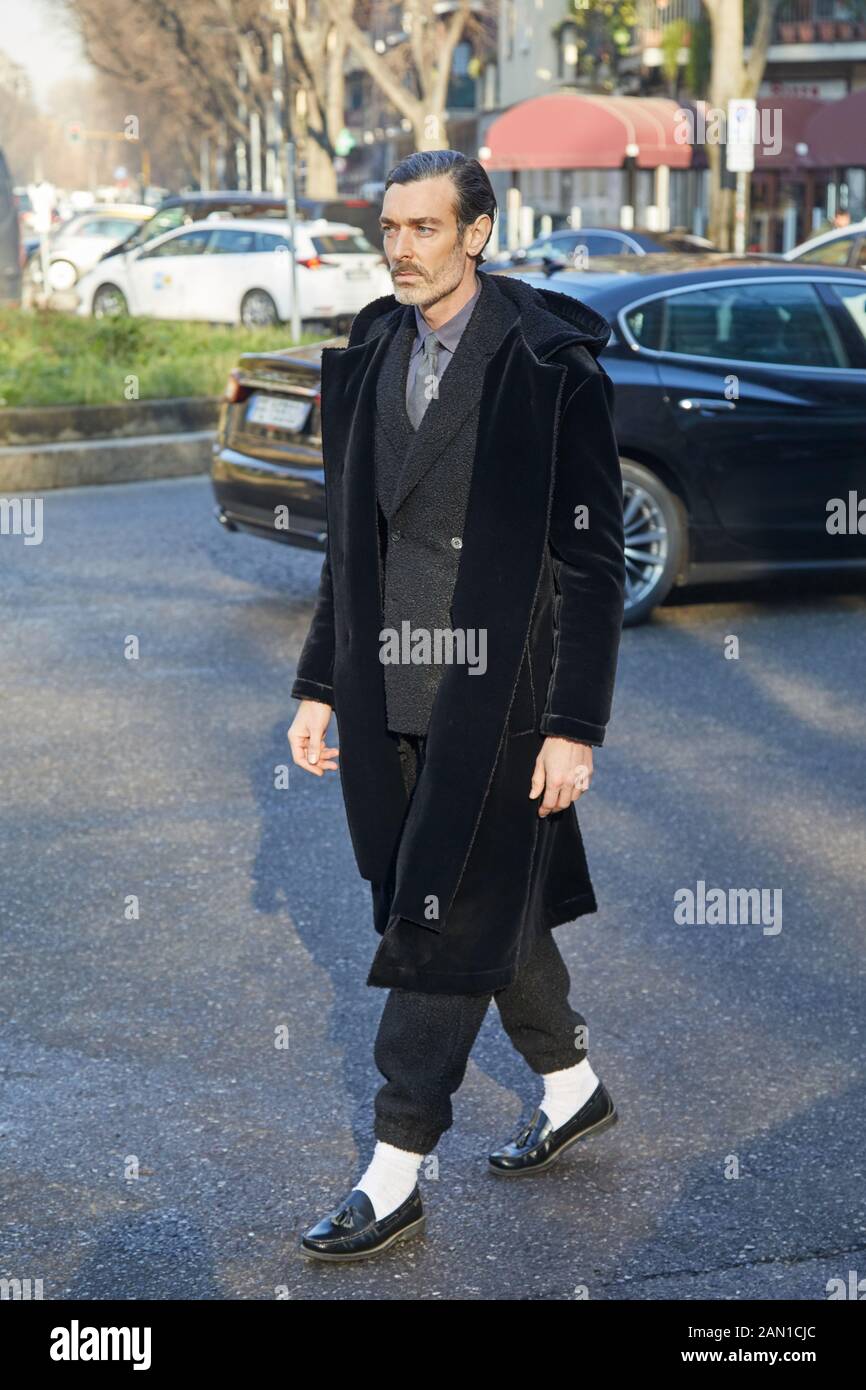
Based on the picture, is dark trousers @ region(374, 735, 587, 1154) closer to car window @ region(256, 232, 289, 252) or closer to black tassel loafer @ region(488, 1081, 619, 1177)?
black tassel loafer @ region(488, 1081, 619, 1177)

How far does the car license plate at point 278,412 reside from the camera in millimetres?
9867

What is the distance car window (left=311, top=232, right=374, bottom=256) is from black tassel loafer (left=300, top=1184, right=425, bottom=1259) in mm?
→ 22410

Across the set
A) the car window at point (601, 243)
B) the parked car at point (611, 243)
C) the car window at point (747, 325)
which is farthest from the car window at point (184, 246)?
the car window at point (747, 325)

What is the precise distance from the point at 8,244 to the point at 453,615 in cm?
2075

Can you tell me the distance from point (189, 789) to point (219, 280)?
19.9 m

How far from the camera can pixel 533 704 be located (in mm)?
3684

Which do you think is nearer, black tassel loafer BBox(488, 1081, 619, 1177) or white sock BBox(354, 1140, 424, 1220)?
white sock BBox(354, 1140, 424, 1220)

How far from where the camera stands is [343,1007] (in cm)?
502

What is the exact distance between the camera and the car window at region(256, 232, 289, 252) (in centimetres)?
2586

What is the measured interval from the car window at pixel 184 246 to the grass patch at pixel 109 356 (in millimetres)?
3909

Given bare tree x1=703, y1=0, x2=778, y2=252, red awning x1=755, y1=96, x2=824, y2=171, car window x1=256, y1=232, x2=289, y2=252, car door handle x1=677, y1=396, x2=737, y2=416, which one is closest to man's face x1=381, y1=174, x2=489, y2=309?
car door handle x1=677, y1=396, x2=737, y2=416

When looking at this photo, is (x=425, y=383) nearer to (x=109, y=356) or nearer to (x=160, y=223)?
(x=109, y=356)

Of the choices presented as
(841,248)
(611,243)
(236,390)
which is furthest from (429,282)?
(611,243)
